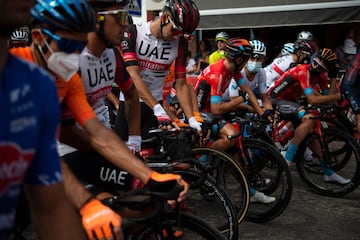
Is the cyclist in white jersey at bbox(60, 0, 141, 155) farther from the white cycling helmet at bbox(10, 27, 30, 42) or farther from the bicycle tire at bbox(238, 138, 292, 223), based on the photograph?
the white cycling helmet at bbox(10, 27, 30, 42)

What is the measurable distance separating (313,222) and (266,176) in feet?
2.16

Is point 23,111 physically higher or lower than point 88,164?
higher

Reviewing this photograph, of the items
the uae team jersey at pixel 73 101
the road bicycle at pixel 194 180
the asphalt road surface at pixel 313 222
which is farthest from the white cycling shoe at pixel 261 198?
the uae team jersey at pixel 73 101

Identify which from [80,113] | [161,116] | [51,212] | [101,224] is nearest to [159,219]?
[101,224]

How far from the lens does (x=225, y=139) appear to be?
4867 millimetres

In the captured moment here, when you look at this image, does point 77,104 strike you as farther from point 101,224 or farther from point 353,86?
point 353,86

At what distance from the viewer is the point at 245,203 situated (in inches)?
170

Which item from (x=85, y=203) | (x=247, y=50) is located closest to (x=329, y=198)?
(x=247, y=50)

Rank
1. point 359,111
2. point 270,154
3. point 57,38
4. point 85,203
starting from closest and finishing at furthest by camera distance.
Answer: point 85,203 → point 57,38 → point 270,154 → point 359,111

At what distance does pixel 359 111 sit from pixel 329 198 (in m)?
1.14

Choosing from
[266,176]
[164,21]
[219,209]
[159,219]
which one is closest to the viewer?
[159,219]

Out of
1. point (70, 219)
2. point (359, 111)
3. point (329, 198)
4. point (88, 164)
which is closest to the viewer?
point (70, 219)

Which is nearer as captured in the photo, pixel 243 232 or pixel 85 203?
pixel 85 203

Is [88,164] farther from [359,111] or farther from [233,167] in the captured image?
[359,111]
